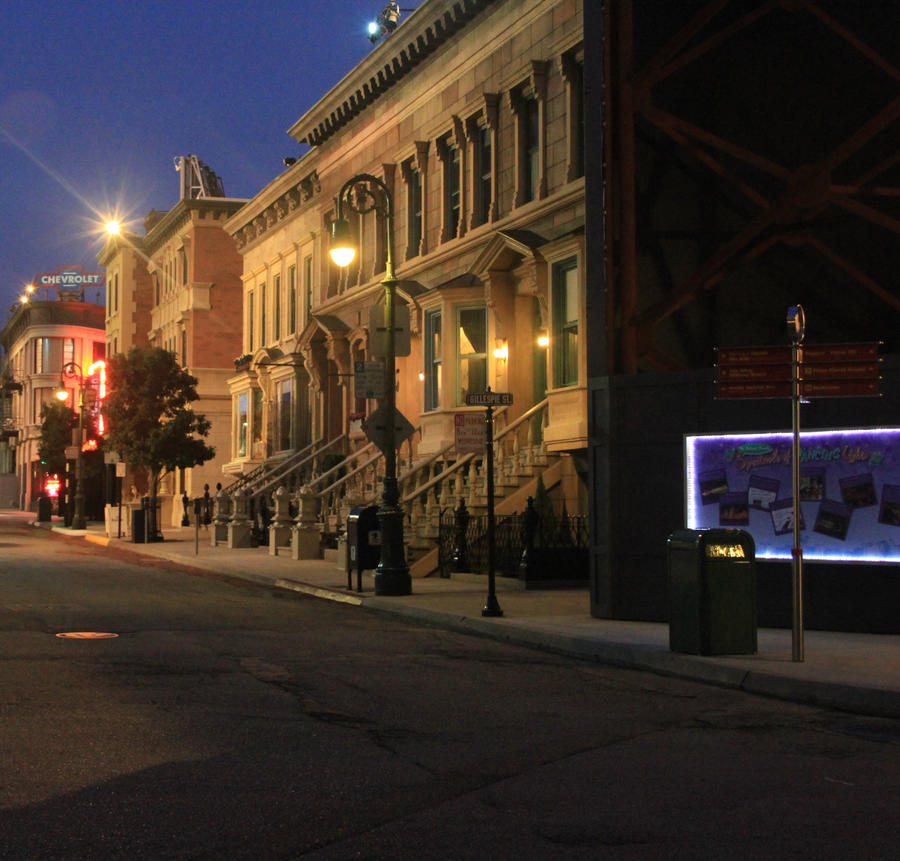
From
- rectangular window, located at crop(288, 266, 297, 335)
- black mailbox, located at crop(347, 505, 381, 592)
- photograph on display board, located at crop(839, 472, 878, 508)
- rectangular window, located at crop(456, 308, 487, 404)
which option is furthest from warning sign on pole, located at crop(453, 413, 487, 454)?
rectangular window, located at crop(288, 266, 297, 335)

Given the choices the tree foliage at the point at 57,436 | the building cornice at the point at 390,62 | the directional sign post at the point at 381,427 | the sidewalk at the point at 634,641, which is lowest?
the sidewalk at the point at 634,641

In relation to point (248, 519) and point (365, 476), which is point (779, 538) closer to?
point (365, 476)

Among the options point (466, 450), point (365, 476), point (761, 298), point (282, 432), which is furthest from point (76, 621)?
point (282, 432)

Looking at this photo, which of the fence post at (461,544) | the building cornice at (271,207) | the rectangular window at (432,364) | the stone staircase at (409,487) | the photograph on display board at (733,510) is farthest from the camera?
the building cornice at (271,207)

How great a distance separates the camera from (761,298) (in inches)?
718

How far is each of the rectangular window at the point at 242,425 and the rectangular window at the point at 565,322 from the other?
23609mm

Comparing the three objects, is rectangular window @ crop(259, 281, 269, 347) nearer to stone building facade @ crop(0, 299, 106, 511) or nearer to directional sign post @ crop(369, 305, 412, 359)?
directional sign post @ crop(369, 305, 412, 359)

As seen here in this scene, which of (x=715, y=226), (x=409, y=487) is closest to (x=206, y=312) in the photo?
(x=409, y=487)

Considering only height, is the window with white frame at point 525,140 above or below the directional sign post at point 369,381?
above

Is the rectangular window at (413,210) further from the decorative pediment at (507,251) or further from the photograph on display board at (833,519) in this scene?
the photograph on display board at (833,519)

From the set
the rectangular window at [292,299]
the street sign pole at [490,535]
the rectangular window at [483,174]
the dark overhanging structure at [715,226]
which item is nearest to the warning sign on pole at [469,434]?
the street sign pole at [490,535]

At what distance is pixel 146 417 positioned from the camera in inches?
1677

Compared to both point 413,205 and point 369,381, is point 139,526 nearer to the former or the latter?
point 413,205

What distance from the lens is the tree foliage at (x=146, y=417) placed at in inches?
1673
